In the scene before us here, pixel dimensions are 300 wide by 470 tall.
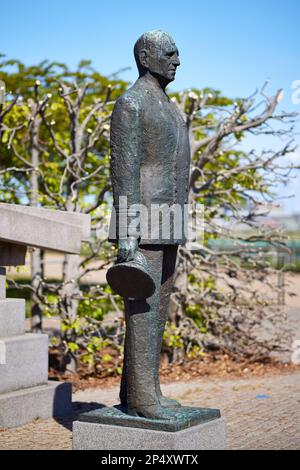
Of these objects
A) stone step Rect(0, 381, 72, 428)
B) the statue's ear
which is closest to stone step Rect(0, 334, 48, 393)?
stone step Rect(0, 381, 72, 428)

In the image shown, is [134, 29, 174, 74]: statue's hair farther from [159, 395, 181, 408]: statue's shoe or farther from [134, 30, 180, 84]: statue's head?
[159, 395, 181, 408]: statue's shoe

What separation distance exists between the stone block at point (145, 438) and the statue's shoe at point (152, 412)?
14cm

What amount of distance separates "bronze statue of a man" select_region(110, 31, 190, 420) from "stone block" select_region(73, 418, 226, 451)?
0.59ft

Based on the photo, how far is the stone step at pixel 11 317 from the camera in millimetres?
8648

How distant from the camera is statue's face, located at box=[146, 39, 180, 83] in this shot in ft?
21.7

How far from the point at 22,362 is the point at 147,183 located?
315 centimetres

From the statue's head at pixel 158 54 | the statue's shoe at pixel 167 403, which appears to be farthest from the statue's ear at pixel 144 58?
the statue's shoe at pixel 167 403

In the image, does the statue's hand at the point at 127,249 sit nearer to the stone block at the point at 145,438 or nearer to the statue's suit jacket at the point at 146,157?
the statue's suit jacket at the point at 146,157

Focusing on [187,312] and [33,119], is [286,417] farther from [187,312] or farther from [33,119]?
[33,119]

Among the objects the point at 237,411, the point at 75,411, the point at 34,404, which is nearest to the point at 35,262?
the point at 75,411

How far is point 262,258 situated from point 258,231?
1.38 ft

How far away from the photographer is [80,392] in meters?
10.4
